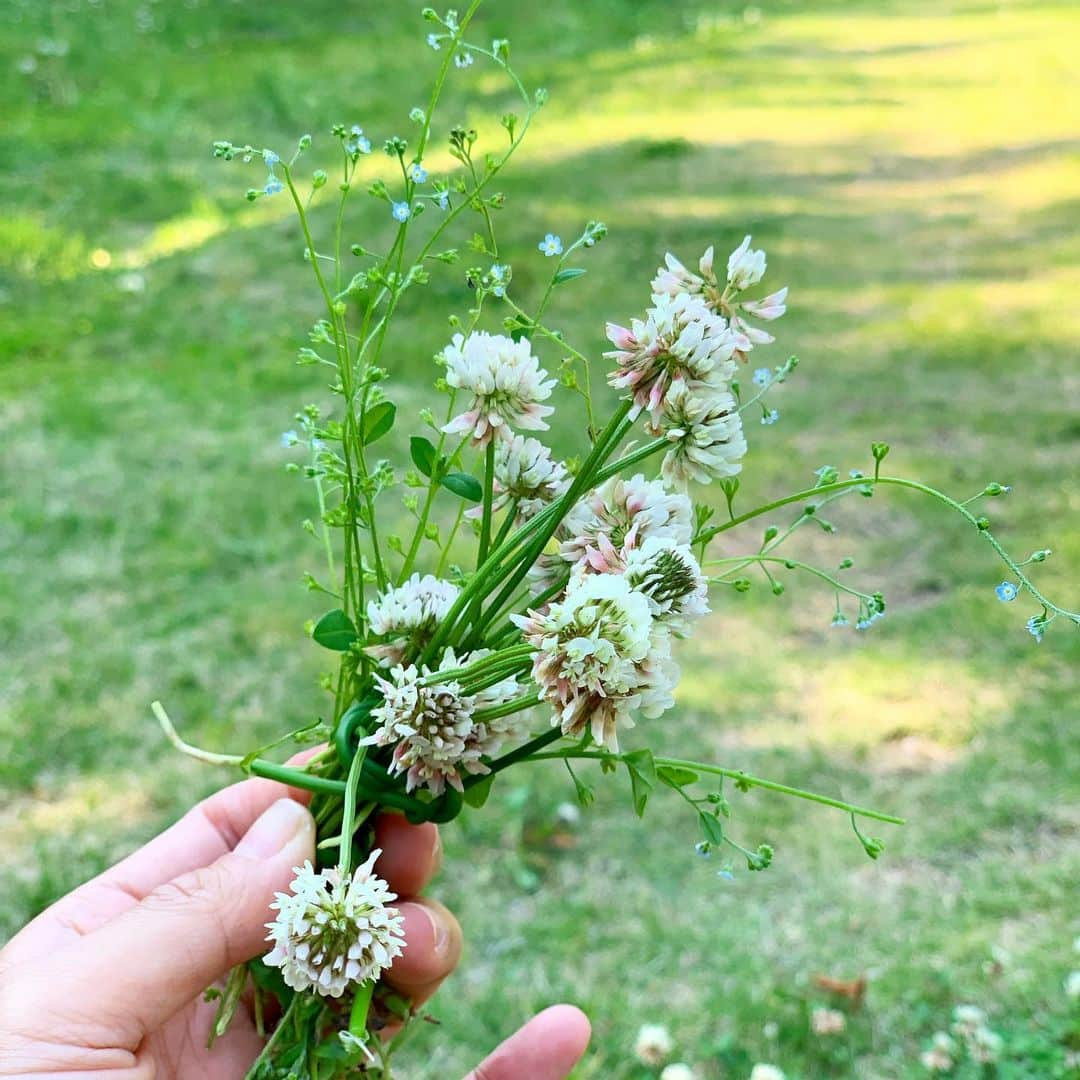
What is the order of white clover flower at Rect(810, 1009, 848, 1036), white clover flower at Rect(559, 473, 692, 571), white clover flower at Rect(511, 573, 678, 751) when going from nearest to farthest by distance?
white clover flower at Rect(511, 573, 678, 751), white clover flower at Rect(559, 473, 692, 571), white clover flower at Rect(810, 1009, 848, 1036)

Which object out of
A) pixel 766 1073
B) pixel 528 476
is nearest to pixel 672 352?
pixel 528 476

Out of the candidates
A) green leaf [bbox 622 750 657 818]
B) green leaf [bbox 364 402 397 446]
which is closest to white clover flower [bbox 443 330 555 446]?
green leaf [bbox 364 402 397 446]

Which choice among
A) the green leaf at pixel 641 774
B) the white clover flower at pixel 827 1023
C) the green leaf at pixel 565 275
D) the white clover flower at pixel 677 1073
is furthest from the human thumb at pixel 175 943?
the white clover flower at pixel 827 1023

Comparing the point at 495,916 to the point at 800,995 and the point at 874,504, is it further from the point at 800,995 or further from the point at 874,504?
the point at 874,504

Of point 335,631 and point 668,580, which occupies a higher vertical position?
point 668,580

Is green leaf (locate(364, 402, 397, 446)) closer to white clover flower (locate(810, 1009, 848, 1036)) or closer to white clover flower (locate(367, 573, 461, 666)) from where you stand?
white clover flower (locate(367, 573, 461, 666))

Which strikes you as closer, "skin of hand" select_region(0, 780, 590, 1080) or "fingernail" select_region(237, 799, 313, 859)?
"skin of hand" select_region(0, 780, 590, 1080)

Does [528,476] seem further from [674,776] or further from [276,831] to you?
[276,831]

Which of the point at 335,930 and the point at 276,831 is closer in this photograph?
the point at 335,930
